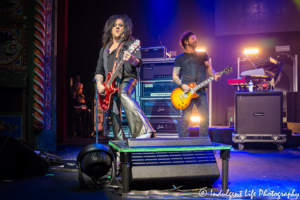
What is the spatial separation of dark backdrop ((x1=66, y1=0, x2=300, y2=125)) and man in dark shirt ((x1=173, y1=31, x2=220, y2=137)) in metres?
3.62

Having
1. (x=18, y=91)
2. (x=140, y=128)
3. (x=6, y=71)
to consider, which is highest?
(x=6, y=71)

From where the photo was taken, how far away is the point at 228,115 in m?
7.39

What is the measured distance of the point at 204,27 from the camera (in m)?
7.62

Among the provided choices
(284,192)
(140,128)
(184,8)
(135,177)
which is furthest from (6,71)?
(184,8)

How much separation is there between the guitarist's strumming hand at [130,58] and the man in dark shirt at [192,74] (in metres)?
1.28

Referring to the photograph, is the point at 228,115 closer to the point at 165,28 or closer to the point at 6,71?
the point at 165,28

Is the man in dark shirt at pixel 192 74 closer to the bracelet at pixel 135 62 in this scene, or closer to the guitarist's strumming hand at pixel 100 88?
the bracelet at pixel 135 62

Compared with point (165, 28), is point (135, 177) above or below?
below

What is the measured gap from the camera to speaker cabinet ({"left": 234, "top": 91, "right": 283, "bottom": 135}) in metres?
4.77

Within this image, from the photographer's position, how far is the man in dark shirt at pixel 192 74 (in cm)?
390

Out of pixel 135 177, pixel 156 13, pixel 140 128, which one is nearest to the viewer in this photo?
pixel 135 177

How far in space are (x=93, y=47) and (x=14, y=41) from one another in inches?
135

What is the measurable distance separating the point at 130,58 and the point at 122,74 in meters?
0.26

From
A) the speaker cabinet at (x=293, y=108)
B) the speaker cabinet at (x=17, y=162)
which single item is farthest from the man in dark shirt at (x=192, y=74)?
the speaker cabinet at (x=293, y=108)
